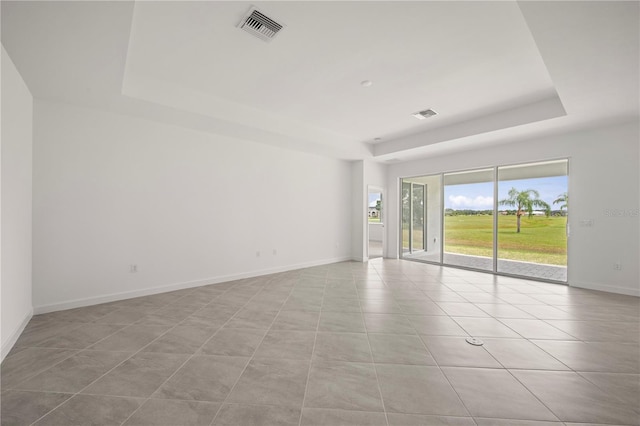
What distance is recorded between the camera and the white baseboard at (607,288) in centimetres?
435

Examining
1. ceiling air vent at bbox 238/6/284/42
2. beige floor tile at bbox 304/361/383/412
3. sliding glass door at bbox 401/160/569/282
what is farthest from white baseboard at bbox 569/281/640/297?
ceiling air vent at bbox 238/6/284/42

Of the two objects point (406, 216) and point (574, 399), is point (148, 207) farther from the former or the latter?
point (406, 216)

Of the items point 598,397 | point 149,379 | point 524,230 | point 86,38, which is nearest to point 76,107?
point 86,38

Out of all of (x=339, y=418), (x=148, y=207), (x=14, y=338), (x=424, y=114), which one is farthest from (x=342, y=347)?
(x=424, y=114)

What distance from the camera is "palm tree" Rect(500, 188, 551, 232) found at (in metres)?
5.63

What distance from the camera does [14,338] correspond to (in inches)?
106

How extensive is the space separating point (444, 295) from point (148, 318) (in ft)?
14.2

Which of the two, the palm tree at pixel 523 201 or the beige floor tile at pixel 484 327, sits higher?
the palm tree at pixel 523 201

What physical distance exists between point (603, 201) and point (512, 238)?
1704 mm

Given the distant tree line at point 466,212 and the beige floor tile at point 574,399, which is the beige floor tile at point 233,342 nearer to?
the beige floor tile at point 574,399

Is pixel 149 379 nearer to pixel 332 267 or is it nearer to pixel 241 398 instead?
pixel 241 398

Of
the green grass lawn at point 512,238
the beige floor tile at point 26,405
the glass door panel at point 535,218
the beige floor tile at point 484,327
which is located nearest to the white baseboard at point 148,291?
the beige floor tile at point 26,405

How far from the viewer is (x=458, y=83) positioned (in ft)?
12.2

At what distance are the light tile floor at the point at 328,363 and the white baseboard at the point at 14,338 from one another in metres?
0.06
